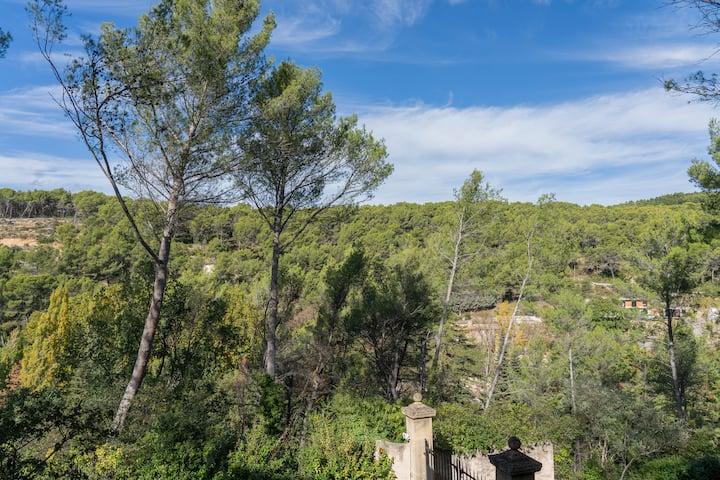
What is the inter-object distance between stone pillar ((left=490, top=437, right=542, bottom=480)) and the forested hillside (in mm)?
2574

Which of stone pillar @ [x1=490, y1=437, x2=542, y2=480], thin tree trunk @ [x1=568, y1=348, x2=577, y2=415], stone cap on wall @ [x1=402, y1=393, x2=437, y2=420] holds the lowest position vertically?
thin tree trunk @ [x1=568, y1=348, x2=577, y2=415]

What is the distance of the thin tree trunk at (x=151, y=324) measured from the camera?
6.65 metres

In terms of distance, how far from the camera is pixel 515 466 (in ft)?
12.7

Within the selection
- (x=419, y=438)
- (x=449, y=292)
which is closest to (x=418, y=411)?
(x=419, y=438)

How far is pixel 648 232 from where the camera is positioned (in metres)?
14.3

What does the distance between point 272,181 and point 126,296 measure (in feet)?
15.7

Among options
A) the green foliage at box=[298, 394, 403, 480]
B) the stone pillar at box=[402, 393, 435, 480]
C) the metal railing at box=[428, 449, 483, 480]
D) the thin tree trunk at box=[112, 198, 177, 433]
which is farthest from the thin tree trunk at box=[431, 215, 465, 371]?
the thin tree trunk at box=[112, 198, 177, 433]

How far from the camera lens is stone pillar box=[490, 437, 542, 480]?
3.86m

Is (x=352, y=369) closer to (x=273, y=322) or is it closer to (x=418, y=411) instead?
(x=273, y=322)

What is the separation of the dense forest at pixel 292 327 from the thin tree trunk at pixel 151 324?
36 millimetres

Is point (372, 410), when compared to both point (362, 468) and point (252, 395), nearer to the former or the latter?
point (362, 468)

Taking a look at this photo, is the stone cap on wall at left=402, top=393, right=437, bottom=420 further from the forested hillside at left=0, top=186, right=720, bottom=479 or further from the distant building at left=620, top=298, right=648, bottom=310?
the distant building at left=620, top=298, right=648, bottom=310

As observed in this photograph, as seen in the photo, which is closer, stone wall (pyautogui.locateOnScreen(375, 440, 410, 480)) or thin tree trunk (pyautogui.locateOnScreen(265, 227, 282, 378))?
stone wall (pyautogui.locateOnScreen(375, 440, 410, 480))


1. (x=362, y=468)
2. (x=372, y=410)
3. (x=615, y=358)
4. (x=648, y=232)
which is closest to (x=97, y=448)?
(x=362, y=468)
